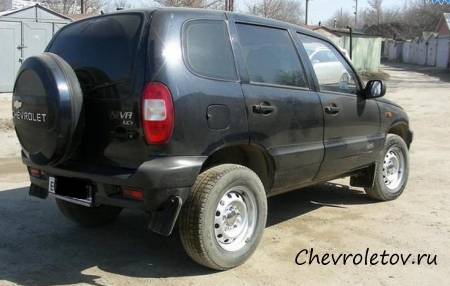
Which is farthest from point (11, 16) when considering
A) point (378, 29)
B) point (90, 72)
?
point (378, 29)

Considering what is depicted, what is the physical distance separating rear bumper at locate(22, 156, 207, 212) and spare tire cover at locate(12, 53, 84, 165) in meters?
0.24

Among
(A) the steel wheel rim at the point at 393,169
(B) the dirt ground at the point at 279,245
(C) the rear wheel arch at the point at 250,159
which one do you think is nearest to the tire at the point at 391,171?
(A) the steel wheel rim at the point at 393,169

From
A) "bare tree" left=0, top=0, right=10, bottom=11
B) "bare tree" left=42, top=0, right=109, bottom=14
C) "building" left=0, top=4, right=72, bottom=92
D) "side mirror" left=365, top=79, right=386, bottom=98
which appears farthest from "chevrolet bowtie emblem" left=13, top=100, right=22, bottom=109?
"bare tree" left=0, top=0, right=10, bottom=11

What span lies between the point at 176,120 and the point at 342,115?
209 centimetres

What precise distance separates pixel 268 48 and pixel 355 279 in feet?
6.62

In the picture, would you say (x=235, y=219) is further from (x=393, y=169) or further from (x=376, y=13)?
(x=376, y=13)

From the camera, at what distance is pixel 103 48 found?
3.92 metres

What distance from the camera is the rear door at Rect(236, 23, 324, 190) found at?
13.8ft

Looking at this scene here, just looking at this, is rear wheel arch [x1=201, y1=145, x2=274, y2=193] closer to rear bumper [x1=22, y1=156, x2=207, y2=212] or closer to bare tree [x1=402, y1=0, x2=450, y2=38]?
rear bumper [x1=22, y1=156, x2=207, y2=212]

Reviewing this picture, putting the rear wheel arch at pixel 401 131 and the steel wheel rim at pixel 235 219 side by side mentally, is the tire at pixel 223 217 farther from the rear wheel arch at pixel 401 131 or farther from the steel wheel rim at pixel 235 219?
the rear wheel arch at pixel 401 131

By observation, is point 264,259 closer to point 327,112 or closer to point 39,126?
point 327,112

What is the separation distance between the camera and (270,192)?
4.56 metres

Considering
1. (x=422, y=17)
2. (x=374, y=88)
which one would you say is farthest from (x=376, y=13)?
(x=374, y=88)

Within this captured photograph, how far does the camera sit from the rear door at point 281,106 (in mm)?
4207
